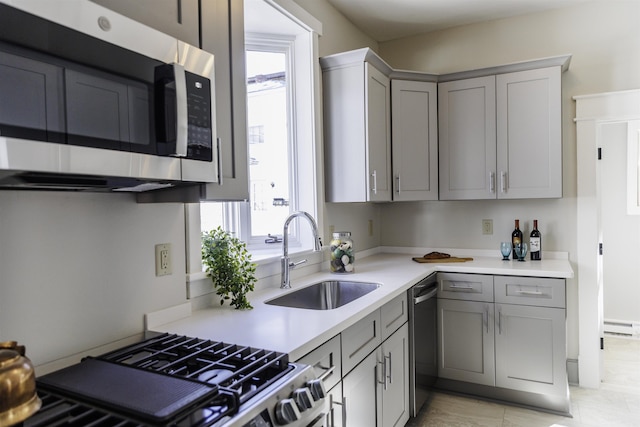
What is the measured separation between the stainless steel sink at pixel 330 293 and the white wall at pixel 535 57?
136 cm

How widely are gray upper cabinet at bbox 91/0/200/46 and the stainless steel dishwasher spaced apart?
5.68ft

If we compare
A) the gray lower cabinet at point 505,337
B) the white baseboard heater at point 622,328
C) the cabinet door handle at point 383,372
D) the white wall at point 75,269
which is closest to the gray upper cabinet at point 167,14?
the white wall at point 75,269

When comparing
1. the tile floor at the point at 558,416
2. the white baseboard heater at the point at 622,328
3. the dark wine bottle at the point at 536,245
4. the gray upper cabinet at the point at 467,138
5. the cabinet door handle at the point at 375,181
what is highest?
the gray upper cabinet at the point at 467,138

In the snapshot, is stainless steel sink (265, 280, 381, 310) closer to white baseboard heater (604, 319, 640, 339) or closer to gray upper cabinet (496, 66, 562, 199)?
gray upper cabinet (496, 66, 562, 199)

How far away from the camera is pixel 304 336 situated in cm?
137

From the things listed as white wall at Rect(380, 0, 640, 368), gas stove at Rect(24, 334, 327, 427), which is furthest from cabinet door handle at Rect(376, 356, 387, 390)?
white wall at Rect(380, 0, 640, 368)

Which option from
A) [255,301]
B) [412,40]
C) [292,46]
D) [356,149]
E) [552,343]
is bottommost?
[552,343]

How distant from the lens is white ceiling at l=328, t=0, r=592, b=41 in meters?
2.94

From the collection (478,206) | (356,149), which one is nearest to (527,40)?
(478,206)

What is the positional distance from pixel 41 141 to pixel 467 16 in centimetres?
321

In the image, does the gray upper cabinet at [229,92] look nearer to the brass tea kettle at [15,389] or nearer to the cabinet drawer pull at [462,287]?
the brass tea kettle at [15,389]

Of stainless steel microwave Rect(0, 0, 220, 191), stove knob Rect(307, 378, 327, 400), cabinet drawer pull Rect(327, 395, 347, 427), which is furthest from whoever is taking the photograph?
cabinet drawer pull Rect(327, 395, 347, 427)

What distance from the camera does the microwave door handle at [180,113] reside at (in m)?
1.06

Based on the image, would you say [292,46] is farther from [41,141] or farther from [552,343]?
[552,343]
